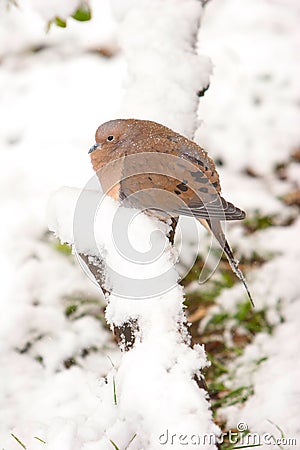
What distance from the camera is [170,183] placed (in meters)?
1.98

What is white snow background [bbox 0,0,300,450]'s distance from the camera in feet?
7.29

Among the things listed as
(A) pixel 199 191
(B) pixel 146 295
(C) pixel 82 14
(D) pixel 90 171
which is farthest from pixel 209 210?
(D) pixel 90 171

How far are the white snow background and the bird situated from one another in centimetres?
19

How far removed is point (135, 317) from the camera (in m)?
1.63

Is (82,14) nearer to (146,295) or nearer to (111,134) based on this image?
(111,134)

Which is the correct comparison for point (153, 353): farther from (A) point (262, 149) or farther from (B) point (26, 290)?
(A) point (262, 149)

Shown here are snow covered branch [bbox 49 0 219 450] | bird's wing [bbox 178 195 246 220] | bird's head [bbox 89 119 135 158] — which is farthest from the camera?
bird's head [bbox 89 119 135 158]

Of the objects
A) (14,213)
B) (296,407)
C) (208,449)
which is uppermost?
(14,213)

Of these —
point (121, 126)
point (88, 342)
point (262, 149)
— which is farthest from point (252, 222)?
point (121, 126)

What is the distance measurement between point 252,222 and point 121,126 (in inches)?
53.0

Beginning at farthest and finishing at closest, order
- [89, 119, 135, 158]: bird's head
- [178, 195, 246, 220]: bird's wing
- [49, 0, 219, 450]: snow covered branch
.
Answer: [89, 119, 135, 158]: bird's head → [178, 195, 246, 220]: bird's wing → [49, 0, 219, 450]: snow covered branch

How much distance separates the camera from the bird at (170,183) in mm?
1950

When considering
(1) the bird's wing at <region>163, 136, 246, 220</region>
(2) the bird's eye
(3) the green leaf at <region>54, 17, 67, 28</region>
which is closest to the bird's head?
(2) the bird's eye

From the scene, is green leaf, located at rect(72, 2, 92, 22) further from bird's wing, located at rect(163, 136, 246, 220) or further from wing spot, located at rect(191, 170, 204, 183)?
wing spot, located at rect(191, 170, 204, 183)
